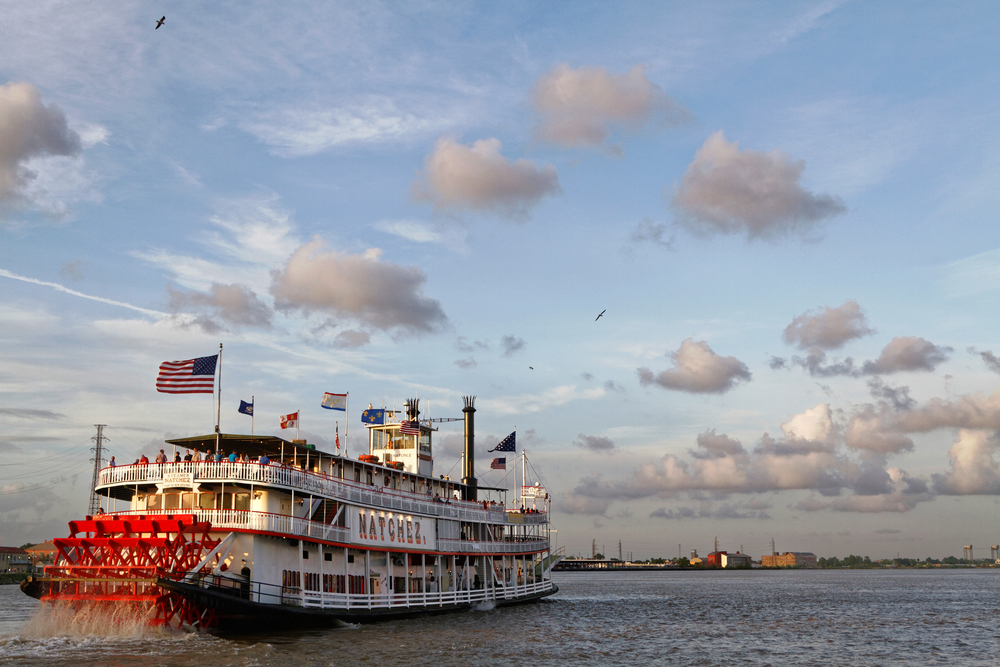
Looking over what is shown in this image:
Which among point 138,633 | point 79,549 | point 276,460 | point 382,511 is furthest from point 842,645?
point 79,549

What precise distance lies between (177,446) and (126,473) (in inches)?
122

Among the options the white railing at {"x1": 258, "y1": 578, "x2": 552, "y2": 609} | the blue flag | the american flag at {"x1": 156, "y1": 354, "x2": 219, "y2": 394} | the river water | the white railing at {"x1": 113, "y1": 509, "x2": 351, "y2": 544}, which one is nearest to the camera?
the river water

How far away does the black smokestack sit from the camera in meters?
50.6

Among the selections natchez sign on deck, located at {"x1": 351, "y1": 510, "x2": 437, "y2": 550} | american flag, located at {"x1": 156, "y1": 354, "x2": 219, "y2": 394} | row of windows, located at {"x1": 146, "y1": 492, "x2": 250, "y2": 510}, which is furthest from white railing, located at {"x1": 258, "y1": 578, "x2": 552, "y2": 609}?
american flag, located at {"x1": 156, "y1": 354, "x2": 219, "y2": 394}

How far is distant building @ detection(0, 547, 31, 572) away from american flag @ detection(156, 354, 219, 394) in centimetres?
11870

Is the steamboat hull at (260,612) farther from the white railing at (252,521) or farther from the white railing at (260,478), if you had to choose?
the white railing at (260,478)

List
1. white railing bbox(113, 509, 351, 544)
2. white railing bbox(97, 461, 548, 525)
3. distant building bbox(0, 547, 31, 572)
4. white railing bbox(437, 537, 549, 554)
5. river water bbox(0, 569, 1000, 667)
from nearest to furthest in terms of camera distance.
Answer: river water bbox(0, 569, 1000, 667)
white railing bbox(113, 509, 351, 544)
white railing bbox(97, 461, 548, 525)
white railing bbox(437, 537, 549, 554)
distant building bbox(0, 547, 31, 572)

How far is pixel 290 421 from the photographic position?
36.9m

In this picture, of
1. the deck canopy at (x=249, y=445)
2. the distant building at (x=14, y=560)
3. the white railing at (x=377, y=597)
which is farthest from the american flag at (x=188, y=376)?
the distant building at (x=14, y=560)

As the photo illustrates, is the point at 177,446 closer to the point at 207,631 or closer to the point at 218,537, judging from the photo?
the point at 218,537

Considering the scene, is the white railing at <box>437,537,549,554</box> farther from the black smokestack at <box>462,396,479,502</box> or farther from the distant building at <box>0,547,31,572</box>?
the distant building at <box>0,547,31,572</box>

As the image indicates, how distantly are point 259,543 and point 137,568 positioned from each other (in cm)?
403

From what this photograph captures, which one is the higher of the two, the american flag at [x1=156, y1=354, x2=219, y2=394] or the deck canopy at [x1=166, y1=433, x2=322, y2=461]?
the american flag at [x1=156, y1=354, x2=219, y2=394]

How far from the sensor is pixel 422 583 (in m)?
41.6
